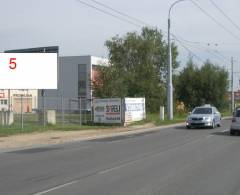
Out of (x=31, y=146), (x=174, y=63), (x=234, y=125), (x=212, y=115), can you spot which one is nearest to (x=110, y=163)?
(x=31, y=146)

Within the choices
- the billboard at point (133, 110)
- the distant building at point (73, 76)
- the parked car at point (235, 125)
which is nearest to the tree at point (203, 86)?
the distant building at point (73, 76)

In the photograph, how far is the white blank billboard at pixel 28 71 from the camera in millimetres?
42875

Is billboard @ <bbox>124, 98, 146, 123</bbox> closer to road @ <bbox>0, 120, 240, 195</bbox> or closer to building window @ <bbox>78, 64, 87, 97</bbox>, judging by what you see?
road @ <bbox>0, 120, 240, 195</bbox>

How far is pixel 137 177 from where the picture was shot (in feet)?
43.1

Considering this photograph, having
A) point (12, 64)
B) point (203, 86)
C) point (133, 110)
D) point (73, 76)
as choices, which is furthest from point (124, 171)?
point (73, 76)

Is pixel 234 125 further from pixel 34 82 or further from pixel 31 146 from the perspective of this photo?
pixel 34 82

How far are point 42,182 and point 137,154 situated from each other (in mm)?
7175

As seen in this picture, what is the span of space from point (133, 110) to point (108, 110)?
104 inches

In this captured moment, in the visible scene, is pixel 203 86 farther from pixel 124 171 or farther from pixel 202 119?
pixel 124 171

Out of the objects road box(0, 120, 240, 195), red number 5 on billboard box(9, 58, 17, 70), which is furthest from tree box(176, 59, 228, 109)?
road box(0, 120, 240, 195)

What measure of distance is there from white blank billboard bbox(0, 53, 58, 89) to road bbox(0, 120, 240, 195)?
73.3 feet

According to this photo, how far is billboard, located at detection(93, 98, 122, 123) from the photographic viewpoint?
138 ft

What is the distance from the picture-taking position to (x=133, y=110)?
1751 inches

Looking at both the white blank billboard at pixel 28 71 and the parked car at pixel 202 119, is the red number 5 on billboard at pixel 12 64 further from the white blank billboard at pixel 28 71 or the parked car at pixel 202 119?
the parked car at pixel 202 119
